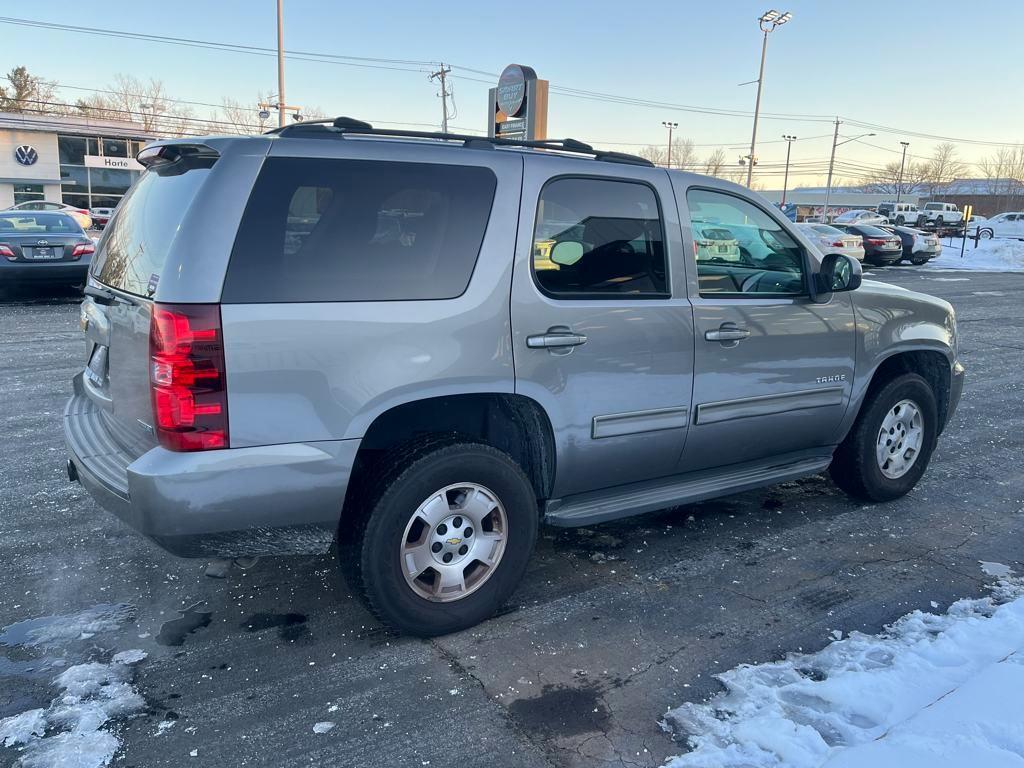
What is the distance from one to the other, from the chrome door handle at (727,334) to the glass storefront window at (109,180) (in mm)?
47915

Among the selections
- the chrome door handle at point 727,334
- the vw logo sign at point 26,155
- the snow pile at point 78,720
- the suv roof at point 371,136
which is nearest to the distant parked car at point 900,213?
the vw logo sign at point 26,155

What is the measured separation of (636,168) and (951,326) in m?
2.56

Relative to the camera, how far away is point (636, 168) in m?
3.73

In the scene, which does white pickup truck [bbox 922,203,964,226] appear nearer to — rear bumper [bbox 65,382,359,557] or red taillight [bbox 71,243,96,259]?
red taillight [bbox 71,243,96,259]

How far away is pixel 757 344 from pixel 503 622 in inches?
72.9

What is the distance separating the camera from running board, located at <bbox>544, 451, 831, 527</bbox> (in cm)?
360

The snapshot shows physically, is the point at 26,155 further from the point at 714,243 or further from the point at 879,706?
the point at 879,706

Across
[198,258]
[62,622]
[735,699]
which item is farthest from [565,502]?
[62,622]

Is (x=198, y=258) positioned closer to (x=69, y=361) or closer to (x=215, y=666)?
(x=215, y=666)

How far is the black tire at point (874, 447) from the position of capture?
4617 millimetres

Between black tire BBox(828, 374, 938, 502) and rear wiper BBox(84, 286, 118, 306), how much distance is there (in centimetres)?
395

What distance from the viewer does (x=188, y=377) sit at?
2.65 meters

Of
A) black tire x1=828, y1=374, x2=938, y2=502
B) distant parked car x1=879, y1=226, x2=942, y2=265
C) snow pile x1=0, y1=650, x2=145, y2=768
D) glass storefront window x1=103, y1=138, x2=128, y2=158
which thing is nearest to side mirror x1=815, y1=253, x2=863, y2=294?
black tire x1=828, y1=374, x2=938, y2=502

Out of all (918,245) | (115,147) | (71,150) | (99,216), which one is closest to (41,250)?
(918,245)
